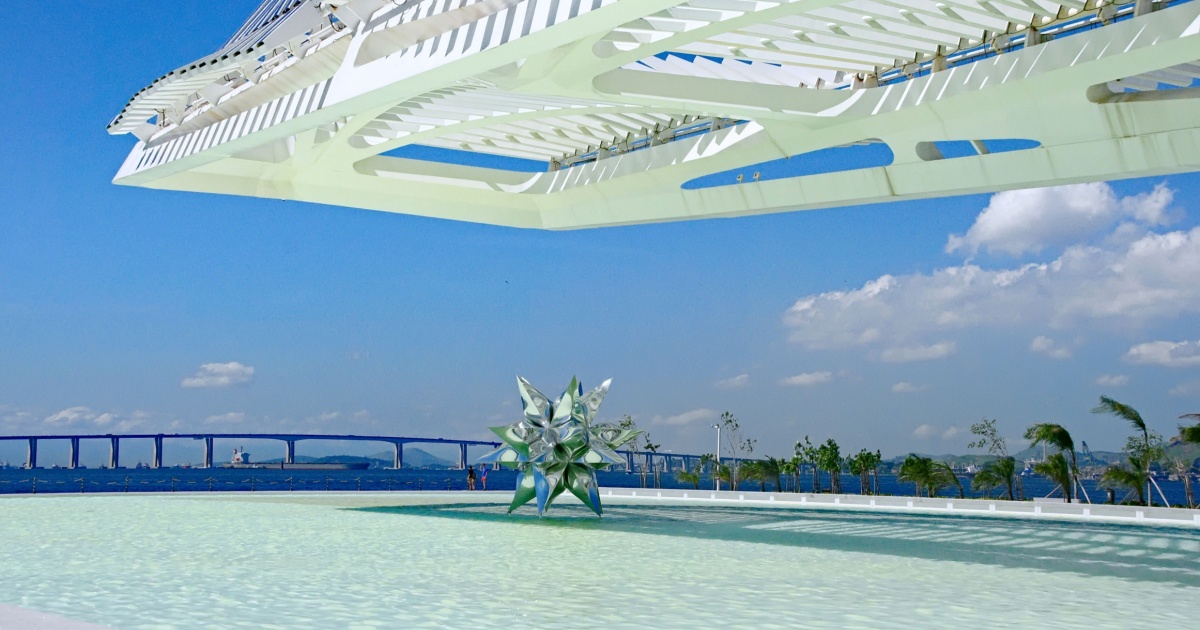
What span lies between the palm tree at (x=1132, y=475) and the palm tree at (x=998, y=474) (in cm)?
400

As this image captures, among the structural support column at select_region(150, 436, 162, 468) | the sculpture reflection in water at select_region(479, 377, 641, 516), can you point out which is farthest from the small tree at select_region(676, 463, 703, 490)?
the structural support column at select_region(150, 436, 162, 468)

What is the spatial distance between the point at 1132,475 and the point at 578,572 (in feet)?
66.8

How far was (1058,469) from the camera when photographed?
30453 millimetres

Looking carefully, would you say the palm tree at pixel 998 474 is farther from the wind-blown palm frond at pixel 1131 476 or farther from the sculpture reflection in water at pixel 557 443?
the sculpture reflection in water at pixel 557 443

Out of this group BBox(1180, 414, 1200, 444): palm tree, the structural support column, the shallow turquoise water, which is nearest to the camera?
the shallow turquoise water

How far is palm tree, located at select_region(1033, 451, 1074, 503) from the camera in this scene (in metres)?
30.3

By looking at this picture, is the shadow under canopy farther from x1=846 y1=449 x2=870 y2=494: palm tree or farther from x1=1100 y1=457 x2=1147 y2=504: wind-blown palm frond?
x1=846 y1=449 x2=870 y2=494: palm tree

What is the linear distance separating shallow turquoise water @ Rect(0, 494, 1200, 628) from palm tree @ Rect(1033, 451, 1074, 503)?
8714mm

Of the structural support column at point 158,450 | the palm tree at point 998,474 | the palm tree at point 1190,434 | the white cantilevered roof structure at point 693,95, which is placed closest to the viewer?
the white cantilevered roof structure at point 693,95

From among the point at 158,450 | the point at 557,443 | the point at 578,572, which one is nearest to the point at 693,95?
the point at 557,443

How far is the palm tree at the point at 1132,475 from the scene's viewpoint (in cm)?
2803

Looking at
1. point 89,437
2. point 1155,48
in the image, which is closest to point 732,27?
point 1155,48

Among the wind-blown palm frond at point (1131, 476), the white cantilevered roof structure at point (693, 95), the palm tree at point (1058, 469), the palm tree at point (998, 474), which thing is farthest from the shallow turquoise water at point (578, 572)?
the palm tree at point (998, 474)

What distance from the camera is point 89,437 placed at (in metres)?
85.6
